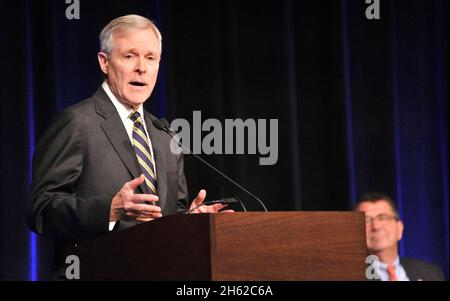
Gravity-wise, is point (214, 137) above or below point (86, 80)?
below

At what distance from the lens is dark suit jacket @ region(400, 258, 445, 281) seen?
4285 mm

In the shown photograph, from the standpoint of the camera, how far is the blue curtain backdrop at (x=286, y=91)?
3990 millimetres

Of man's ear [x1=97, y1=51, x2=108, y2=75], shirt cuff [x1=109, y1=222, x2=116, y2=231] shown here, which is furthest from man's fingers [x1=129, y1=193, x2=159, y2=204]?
man's ear [x1=97, y1=51, x2=108, y2=75]

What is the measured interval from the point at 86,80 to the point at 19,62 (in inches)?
14.7

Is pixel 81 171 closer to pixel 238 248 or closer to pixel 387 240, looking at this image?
pixel 238 248

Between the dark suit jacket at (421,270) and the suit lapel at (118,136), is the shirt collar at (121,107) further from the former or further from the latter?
the dark suit jacket at (421,270)

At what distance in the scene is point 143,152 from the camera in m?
2.62

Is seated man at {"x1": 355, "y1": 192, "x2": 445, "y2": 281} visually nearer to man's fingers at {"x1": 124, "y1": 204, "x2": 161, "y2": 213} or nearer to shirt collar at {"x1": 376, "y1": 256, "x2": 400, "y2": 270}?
shirt collar at {"x1": 376, "y1": 256, "x2": 400, "y2": 270}

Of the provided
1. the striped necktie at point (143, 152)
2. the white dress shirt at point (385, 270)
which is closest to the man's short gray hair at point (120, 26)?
the striped necktie at point (143, 152)

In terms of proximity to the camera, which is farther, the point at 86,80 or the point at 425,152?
the point at 425,152

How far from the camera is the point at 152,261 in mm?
1937
